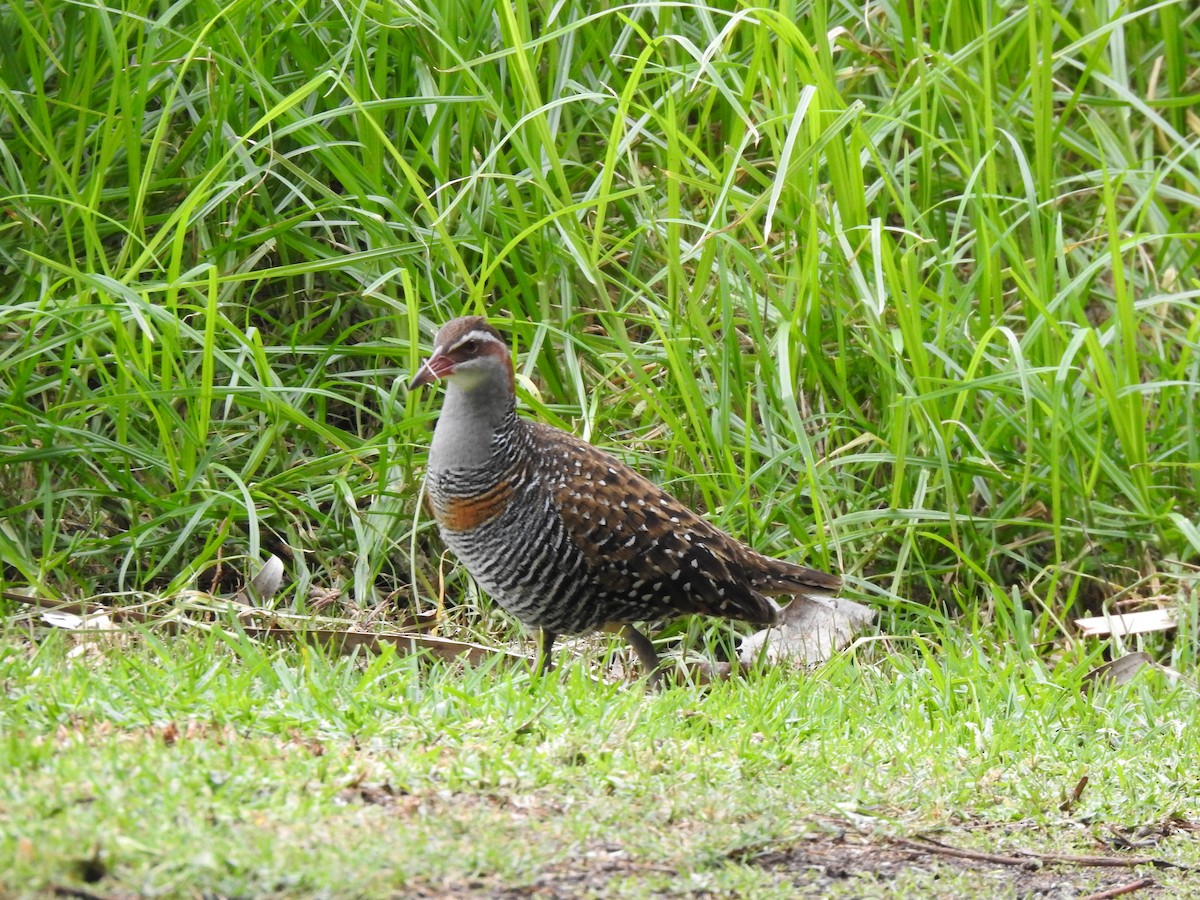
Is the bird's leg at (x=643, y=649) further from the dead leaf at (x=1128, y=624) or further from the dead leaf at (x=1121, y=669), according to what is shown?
the dead leaf at (x=1128, y=624)

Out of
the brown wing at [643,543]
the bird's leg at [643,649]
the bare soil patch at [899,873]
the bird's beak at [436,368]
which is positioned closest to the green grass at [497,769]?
the bare soil patch at [899,873]

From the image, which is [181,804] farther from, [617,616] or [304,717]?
[617,616]

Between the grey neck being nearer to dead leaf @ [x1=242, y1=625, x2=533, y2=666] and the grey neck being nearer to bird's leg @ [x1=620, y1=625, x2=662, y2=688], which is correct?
dead leaf @ [x1=242, y1=625, x2=533, y2=666]

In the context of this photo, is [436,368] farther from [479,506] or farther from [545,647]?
[545,647]

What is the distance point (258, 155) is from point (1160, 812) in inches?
163

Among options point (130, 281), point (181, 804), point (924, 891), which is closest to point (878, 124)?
point (130, 281)

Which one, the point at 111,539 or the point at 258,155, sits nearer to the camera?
the point at 111,539

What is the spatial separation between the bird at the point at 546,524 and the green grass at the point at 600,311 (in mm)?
432

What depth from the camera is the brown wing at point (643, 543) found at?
16.0 ft

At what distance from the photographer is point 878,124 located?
6.36 metres

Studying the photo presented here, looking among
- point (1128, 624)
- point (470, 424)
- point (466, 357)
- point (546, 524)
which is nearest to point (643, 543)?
point (546, 524)

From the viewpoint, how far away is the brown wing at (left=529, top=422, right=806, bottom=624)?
16.0 ft

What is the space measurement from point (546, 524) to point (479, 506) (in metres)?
0.21

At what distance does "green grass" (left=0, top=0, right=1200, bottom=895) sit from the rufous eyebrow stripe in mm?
797
